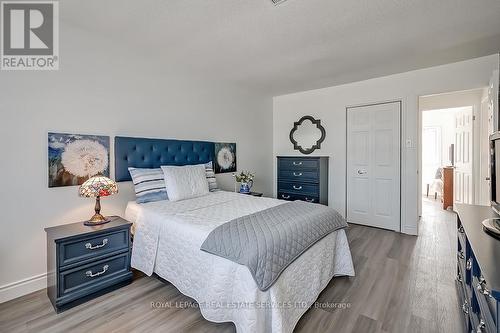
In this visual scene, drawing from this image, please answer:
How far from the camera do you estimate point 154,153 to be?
2867 millimetres

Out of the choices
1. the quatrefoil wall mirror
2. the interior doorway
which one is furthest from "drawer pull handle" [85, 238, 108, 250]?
the interior doorway

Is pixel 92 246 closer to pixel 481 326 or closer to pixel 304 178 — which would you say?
pixel 481 326

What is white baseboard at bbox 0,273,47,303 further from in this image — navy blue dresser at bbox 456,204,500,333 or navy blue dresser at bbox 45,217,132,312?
navy blue dresser at bbox 456,204,500,333

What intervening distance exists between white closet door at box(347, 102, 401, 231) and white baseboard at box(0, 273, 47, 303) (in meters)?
4.19

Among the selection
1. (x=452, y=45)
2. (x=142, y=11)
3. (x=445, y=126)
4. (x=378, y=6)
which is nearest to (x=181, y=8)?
(x=142, y=11)

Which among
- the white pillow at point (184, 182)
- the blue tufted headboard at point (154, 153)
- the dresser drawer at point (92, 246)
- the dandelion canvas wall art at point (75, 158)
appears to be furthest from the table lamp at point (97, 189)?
the white pillow at point (184, 182)

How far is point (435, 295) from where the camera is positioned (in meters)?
2.00

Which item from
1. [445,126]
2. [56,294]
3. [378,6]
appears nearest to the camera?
[56,294]

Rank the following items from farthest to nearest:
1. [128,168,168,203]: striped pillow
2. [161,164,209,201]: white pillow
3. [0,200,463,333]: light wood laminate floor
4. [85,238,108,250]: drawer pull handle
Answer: [161,164,209,201]: white pillow
[128,168,168,203]: striped pillow
[85,238,108,250]: drawer pull handle
[0,200,463,333]: light wood laminate floor

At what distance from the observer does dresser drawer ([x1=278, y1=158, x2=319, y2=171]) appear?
157 inches

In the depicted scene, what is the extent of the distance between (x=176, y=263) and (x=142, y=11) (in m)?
2.13

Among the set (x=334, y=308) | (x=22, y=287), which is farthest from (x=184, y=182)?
(x=334, y=308)

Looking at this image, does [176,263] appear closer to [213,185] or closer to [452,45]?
[213,185]

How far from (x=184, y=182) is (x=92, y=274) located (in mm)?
1182
